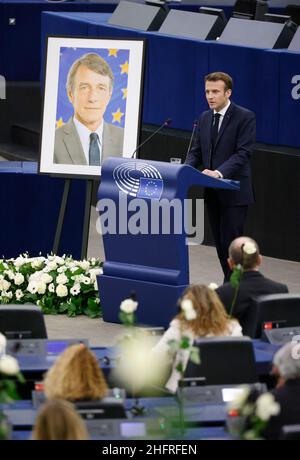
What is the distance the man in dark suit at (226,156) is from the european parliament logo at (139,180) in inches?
37.7

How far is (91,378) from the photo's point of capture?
250 inches

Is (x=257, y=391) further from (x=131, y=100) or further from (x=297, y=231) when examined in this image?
(x=297, y=231)

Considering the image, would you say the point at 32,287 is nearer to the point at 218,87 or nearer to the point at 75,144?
the point at 75,144

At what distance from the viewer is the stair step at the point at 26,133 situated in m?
19.0

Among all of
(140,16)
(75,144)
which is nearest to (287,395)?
(75,144)

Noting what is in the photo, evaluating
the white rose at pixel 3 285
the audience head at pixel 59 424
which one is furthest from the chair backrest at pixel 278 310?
the white rose at pixel 3 285

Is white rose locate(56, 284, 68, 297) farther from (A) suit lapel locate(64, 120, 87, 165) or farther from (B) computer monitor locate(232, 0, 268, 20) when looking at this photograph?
(B) computer monitor locate(232, 0, 268, 20)

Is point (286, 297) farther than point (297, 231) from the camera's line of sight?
No

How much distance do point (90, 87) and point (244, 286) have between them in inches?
131

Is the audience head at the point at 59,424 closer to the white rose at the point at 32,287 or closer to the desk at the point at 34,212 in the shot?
the white rose at the point at 32,287

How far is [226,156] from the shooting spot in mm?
11188
